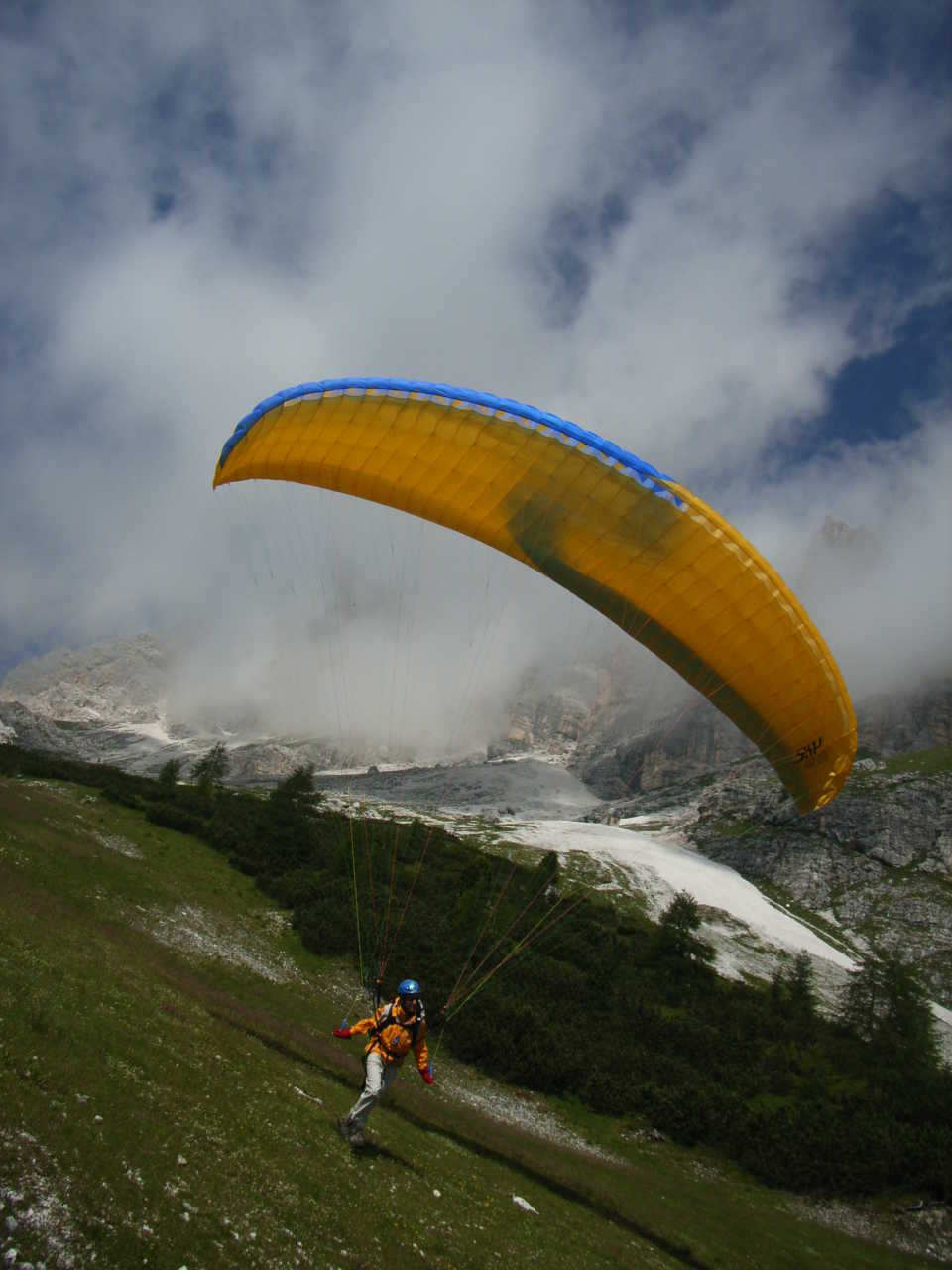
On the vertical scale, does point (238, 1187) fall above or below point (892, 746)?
below

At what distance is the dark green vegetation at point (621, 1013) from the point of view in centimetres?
2031

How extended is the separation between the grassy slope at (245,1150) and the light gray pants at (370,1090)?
378 millimetres

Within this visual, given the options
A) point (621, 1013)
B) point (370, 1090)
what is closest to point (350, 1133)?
point (370, 1090)

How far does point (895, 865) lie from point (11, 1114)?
113379 millimetres

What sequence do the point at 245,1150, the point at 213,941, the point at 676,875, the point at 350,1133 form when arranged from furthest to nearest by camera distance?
the point at 676,875 → the point at 213,941 → the point at 350,1133 → the point at 245,1150

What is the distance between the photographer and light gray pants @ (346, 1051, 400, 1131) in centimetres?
909

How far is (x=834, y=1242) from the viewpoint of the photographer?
16328mm

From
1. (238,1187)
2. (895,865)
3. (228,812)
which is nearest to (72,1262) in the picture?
(238,1187)

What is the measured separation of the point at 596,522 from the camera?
47.7 feet

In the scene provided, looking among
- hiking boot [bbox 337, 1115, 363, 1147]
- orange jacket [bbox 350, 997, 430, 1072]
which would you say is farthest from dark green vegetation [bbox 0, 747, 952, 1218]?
hiking boot [bbox 337, 1115, 363, 1147]

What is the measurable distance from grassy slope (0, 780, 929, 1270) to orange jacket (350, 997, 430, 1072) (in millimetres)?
1115

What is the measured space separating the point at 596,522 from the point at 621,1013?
22150 millimetres

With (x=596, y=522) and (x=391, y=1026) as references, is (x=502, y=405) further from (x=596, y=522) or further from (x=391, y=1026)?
(x=391, y=1026)

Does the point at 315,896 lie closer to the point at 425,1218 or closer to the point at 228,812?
the point at 228,812
